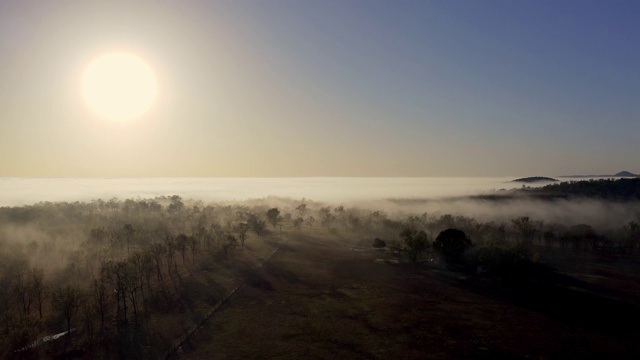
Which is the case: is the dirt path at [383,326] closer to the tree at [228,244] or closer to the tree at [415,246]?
the tree at [415,246]

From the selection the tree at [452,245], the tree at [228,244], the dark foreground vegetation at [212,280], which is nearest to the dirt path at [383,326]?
the dark foreground vegetation at [212,280]

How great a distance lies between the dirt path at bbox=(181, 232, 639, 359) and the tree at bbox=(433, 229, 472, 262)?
1964 centimetres

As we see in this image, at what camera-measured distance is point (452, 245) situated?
117 m

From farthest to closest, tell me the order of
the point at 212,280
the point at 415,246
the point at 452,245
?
1. the point at 452,245
2. the point at 415,246
3. the point at 212,280

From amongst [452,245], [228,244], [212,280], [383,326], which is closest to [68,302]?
[212,280]

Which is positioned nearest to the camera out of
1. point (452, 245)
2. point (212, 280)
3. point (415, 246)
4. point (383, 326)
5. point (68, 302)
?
point (68, 302)

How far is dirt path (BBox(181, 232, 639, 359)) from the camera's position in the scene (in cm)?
5403

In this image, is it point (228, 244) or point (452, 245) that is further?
point (228, 244)

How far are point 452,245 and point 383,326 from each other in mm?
61932

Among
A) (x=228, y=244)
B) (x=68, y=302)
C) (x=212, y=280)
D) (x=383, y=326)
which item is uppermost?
(x=228, y=244)

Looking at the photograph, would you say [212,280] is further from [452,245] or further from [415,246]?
[452,245]

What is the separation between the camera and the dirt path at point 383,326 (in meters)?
54.0

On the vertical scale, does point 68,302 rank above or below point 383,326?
above

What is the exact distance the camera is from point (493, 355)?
52.6 metres
